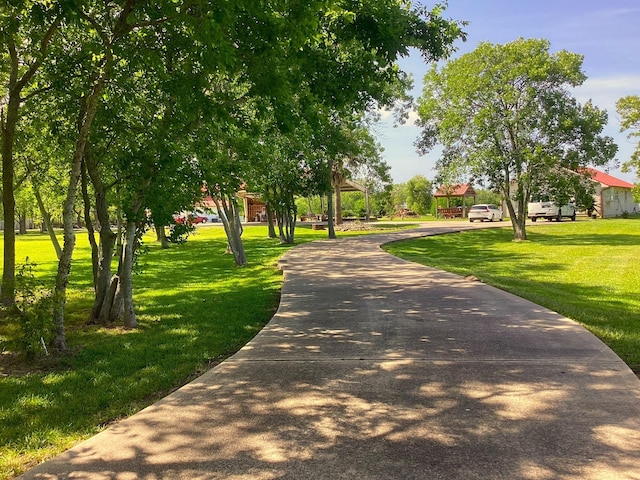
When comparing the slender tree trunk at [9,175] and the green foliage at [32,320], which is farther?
the slender tree trunk at [9,175]

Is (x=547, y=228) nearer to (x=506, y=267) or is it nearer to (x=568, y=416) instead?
(x=506, y=267)

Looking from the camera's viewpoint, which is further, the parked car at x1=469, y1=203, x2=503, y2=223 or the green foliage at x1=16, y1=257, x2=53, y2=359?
the parked car at x1=469, y1=203, x2=503, y2=223

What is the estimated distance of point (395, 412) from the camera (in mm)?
3727

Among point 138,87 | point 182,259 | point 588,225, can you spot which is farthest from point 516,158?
point 138,87

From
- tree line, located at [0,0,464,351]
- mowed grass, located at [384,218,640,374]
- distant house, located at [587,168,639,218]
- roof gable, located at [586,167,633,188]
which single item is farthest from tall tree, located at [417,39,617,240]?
roof gable, located at [586,167,633,188]

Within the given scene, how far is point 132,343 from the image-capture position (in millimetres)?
6617

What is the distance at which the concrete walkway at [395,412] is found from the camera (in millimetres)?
2969

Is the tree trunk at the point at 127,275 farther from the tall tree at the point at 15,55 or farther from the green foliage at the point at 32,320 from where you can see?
the green foliage at the point at 32,320

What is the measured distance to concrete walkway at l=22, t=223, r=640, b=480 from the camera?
117 inches

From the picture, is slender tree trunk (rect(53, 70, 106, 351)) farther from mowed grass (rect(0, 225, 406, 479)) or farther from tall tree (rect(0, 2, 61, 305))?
mowed grass (rect(0, 225, 406, 479))

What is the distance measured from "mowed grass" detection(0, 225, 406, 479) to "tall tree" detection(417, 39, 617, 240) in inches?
611

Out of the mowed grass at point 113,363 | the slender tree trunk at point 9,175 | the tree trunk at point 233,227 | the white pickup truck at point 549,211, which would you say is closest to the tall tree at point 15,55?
the slender tree trunk at point 9,175

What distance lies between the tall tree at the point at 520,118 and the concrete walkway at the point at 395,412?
18117 millimetres

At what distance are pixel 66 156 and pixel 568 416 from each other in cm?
1003
